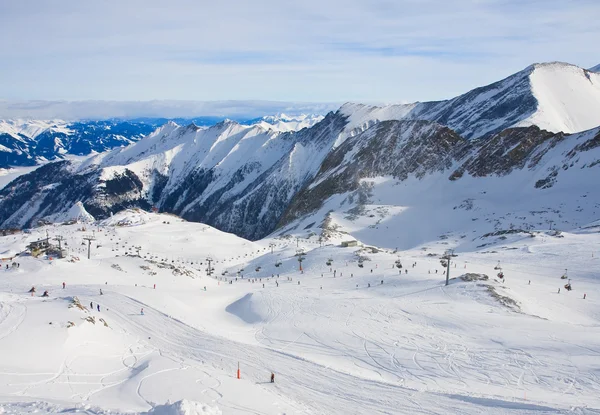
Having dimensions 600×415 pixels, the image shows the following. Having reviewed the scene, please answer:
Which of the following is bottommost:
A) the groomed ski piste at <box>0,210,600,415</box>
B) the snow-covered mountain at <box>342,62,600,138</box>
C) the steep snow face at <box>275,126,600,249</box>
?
the groomed ski piste at <box>0,210,600,415</box>

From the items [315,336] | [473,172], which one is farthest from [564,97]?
[315,336]

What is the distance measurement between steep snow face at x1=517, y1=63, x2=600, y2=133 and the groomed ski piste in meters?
94.6

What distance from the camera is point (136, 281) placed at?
4681cm

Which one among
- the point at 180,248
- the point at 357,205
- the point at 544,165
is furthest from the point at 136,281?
the point at 544,165

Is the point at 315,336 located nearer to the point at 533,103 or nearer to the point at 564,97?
the point at 533,103

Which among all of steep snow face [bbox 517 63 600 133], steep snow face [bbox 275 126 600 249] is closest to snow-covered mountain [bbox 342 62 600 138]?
steep snow face [bbox 517 63 600 133]

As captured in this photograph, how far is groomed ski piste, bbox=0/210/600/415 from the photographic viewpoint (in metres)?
19.7

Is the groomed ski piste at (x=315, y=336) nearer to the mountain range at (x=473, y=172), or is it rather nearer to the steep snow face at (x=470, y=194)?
the steep snow face at (x=470, y=194)

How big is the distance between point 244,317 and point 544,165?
7747cm

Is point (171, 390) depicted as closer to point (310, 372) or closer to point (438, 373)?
point (310, 372)

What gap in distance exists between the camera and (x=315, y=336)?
29984mm

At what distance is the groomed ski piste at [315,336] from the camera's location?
19.7 meters

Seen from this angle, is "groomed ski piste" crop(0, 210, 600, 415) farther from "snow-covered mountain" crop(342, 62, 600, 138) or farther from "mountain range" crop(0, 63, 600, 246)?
"snow-covered mountain" crop(342, 62, 600, 138)

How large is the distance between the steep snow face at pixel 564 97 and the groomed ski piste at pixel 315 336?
94.6 meters
